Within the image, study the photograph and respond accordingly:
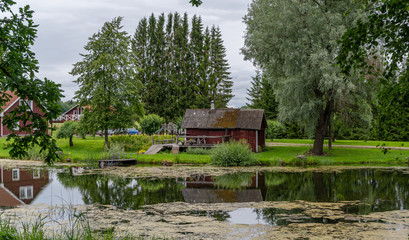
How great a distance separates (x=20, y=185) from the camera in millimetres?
19016

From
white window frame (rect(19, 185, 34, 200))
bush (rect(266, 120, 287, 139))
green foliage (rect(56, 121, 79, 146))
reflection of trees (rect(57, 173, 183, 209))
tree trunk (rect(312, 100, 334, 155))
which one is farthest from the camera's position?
bush (rect(266, 120, 287, 139))

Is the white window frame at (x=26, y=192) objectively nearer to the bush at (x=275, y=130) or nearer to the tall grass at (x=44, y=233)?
the tall grass at (x=44, y=233)

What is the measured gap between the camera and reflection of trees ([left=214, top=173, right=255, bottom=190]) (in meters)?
19.2

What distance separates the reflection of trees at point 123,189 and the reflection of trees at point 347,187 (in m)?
4.44

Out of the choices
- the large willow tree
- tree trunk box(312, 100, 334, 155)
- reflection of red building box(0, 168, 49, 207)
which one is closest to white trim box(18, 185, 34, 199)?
reflection of red building box(0, 168, 49, 207)

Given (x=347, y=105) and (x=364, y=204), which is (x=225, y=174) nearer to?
(x=364, y=204)

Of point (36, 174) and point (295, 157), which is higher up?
point (295, 157)

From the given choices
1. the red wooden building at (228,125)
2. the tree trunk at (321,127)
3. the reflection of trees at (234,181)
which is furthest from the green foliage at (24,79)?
the red wooden building at (228,125)

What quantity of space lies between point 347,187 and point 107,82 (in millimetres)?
22057

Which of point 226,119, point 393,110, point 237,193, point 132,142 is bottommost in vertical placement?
point 237,193

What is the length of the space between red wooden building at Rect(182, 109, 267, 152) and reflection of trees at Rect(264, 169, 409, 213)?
32.6ft

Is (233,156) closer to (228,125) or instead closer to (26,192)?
(228,125)

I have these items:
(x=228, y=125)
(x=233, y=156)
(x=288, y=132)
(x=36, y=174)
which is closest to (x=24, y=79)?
(x=36, y=174)

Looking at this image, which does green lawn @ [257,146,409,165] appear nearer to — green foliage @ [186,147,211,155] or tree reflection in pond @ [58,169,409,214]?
tree reflection in pond @ [58,169,409,214]
